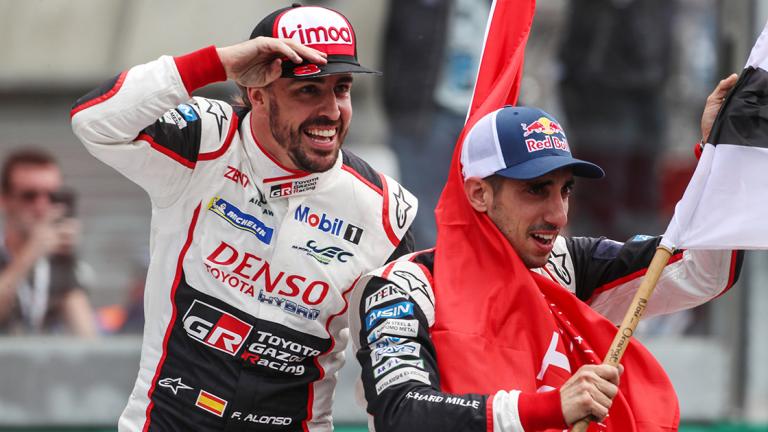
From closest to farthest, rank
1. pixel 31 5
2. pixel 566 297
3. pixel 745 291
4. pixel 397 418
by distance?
pixel 397 418 < pixel 566 297 < pixel 31 5 < pixel 745 291

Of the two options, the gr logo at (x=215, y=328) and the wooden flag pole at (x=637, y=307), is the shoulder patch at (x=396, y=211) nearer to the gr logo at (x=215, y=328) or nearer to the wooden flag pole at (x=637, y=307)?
the gr logo at (x=215, y=328)

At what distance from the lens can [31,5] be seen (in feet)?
23.5

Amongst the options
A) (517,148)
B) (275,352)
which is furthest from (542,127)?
(275,352)

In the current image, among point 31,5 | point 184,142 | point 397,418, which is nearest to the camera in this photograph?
point 397,418

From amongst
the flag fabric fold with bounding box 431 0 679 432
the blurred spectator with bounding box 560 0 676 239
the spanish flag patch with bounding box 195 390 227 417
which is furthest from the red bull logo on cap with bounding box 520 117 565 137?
the blurred spectator with bounding box 560 0 676 239

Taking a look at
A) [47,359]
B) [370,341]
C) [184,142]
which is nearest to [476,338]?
[370,341]

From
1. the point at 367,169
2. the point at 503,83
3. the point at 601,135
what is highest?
the point at 503,83

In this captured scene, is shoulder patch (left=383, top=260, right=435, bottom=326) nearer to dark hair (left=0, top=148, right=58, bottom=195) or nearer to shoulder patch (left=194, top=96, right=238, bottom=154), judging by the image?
shoulder patch (left=194, top=96, right=238, bottom=154)

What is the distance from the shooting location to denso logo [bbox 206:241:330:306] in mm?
4074

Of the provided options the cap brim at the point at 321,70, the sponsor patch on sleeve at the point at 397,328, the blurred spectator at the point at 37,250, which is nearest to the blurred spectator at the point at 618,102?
the blurred spectator at the point at 37,250

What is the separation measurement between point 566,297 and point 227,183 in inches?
44.4

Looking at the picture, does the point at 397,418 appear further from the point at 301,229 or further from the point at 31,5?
the point at 31,5

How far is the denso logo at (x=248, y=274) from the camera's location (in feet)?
13.4

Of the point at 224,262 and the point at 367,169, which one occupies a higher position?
the point at 367,169
